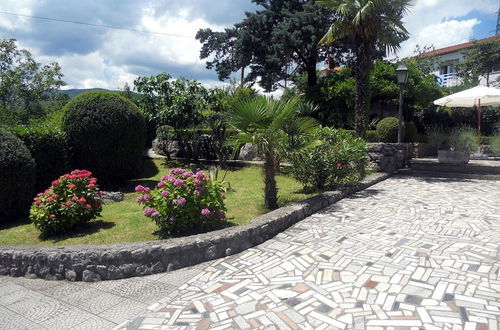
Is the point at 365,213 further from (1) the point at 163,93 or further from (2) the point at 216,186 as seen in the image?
(1) the point at 163,93

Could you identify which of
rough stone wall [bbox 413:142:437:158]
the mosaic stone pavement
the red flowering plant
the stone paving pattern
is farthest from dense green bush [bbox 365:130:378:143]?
the stone paving pattern

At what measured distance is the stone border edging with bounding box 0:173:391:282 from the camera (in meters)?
3.88

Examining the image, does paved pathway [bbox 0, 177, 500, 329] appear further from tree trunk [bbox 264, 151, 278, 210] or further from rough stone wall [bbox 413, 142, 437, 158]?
rough stone wall [bbox 413, 142, 437, 158]

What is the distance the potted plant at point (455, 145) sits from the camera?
1052 cm

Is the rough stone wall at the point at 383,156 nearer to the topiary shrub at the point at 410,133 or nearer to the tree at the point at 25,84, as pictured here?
the topiary shrub at the point at 410,133

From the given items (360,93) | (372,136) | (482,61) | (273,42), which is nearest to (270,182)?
(360,93)

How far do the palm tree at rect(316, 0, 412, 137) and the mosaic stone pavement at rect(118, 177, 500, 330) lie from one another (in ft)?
19.2

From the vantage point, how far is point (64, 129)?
791 cm

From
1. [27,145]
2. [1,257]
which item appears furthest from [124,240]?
[27,145]

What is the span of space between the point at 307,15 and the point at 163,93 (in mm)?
7672

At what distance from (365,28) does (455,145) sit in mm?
A: 5351

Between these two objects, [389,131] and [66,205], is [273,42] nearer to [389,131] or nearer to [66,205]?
[389,131]

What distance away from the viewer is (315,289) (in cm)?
329

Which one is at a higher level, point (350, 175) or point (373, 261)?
point (350, 175)
